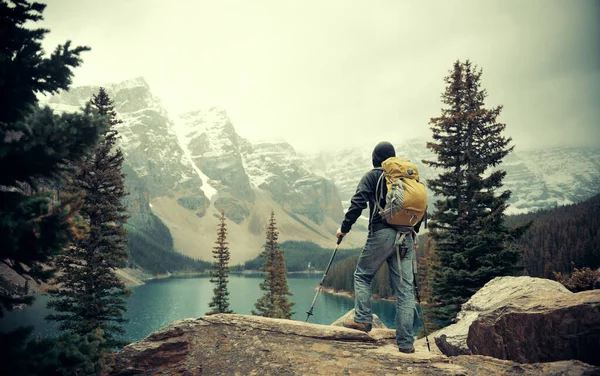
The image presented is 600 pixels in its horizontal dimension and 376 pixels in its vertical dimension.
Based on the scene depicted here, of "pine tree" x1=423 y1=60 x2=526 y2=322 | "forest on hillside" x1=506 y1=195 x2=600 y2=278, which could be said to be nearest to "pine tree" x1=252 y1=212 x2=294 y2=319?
"pine tree" x1=423 y1=60 x2=526 y2=322

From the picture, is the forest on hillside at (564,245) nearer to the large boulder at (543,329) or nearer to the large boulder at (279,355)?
the large boulder at (543,329)

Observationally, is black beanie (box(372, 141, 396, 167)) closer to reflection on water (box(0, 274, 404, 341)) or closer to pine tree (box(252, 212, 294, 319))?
pine tree (box(252, 212, 294, 319))

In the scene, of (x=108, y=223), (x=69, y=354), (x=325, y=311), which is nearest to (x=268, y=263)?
(x=108, y=223)

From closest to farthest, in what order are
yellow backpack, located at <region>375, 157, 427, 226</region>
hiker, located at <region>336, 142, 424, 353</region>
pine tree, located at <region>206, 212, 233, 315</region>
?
1. yellow backpack, located at <region>375, 157, 427, 226</region>
2. hiker, located at <region>336, 142, 424, 353</region>
3. pine tree, located at <region>206, 212, 233, 315</region>

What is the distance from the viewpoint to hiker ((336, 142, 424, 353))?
6.01 metres

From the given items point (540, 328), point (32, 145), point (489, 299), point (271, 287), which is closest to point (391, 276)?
point (540, 328)

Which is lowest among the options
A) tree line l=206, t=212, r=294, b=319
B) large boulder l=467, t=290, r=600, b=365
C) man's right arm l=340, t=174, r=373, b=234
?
tree line l=206, t=212, r=294, b=319

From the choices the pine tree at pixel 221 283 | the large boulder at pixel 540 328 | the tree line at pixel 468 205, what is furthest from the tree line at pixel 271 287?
the large boulder at pixel 540 328

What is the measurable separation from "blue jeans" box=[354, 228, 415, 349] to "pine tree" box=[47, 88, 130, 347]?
53.0 feet

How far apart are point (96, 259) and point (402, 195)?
18.4 m

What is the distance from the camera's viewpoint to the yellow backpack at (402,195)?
577 centimetres

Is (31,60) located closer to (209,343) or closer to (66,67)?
(66,67)

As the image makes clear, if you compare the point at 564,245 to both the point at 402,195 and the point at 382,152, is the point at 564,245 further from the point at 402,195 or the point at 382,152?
the point at 402,195

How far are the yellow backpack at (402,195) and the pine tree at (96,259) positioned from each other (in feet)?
54.0
